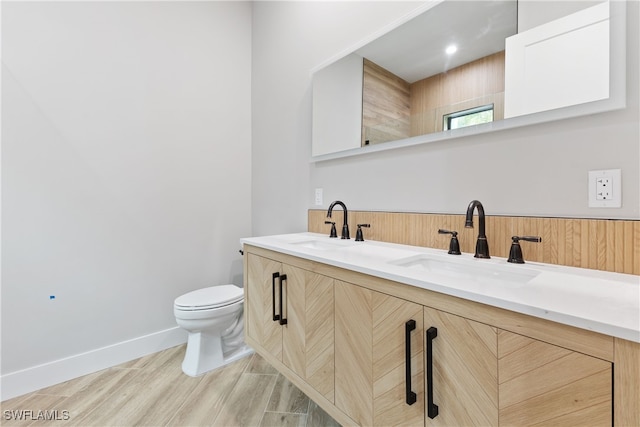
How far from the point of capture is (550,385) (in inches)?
21.7

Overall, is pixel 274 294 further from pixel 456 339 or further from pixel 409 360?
pixel 456 339

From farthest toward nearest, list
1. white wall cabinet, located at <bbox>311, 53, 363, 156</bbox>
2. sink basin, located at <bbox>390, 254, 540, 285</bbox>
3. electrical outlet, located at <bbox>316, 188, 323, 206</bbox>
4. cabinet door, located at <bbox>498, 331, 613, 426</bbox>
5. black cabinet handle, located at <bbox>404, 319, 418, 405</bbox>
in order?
electrical outlet, located at <bbox>316, 188, 323, 206</bbox>, white wall cabinet, located at <bbox>311, 53, 363, 156</bbox>, sink basin, located at <bbox>390, 254, 540, 285</bbox>, black cabinet handle, located at <bbox>404, 319, 418, 405</bbox>, cabinet door, located at <bbox>498, 331, 613, 426</bbox>

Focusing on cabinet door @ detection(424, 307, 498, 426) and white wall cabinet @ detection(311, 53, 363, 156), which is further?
white wall cabinet @ detection(311, 53, 363, 156)

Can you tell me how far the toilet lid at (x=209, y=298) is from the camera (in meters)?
1.75

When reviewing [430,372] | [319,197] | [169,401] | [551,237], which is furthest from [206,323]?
[551,237]

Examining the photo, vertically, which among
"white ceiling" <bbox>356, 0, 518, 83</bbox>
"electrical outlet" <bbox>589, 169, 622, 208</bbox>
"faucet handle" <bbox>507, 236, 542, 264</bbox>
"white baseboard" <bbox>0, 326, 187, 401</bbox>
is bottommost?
"white baseboard" <bbox>0, 326, 187, 401</bbox>

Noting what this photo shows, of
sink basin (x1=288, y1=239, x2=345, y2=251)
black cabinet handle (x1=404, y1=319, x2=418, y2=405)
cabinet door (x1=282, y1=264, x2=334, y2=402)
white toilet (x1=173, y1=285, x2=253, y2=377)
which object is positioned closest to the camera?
black cabinet handle (x1=404, y1=319, x2=418, y2=405)

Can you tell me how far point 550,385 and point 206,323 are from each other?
1.72m

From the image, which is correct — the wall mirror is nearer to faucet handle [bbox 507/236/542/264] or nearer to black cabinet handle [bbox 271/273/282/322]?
faucet handle [bbox 507/236/542/264]

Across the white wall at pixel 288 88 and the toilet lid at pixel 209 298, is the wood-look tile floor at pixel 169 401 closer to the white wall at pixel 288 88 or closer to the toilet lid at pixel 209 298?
the toilet lid at pixel 209 298

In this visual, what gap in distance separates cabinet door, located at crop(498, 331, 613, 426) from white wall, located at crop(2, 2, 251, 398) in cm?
219

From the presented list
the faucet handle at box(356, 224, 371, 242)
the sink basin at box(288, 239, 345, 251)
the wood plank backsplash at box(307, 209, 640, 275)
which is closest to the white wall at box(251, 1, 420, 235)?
the faucet handle at box(356, 224, 371, 242)

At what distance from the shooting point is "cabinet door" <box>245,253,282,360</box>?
133 centimetres

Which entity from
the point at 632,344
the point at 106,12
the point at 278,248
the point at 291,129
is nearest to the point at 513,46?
the point at 632,344
